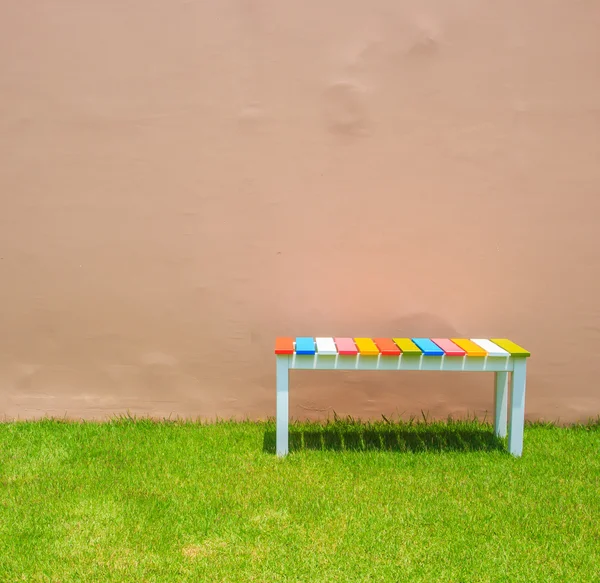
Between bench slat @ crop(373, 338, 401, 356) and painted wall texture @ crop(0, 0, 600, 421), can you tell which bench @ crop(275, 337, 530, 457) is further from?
painted wall texture @ crop(0, 0, 600, 421)

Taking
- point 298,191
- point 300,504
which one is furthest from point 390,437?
point 298,191

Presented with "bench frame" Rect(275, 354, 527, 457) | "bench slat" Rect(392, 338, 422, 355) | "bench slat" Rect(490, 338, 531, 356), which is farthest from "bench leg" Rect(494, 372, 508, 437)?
"bench slat" Rect(392, 338, 422, 355)

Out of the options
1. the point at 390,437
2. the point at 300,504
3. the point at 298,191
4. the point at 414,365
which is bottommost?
the point at 390,437

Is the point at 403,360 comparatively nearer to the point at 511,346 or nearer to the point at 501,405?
the point at 511,346

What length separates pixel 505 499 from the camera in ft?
10.2

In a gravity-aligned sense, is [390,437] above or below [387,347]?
below

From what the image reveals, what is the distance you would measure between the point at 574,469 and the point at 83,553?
101 inches

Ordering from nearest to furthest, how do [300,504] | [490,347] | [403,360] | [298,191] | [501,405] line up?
[300,504] → [403,360] → [490,347] → [501,405] → [298,191]

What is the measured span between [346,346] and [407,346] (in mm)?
349

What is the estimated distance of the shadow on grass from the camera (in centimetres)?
382

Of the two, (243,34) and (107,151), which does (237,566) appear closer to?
(107,151)

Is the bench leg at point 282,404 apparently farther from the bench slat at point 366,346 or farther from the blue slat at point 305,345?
the bench slat at point 366,346

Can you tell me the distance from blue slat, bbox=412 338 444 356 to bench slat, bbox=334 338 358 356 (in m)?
0.38

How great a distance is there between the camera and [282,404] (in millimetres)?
3639
